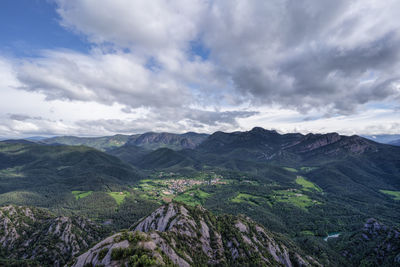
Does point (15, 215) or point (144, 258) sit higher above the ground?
point (144, 258)

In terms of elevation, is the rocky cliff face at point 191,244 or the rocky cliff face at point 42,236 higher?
the rocky cliff face at point 191,244

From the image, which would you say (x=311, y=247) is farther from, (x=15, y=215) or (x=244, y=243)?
(x=15, y=215)

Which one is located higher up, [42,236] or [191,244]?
[191,244]

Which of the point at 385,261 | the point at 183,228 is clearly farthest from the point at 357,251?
the point at 183,228

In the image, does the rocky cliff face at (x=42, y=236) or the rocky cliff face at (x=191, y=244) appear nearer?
the rocky cliff face at (x=191, y=244)
